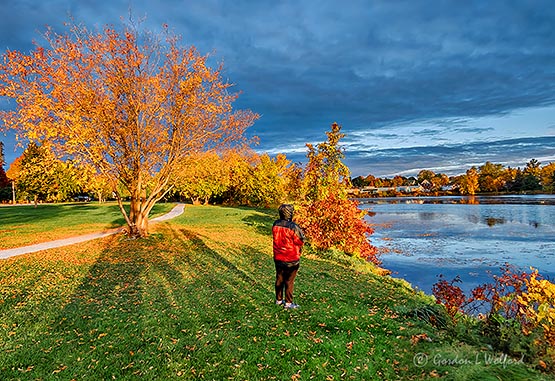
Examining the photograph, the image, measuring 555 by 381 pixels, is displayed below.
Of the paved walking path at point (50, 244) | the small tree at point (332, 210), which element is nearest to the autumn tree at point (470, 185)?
the small tree at point (332, 210)

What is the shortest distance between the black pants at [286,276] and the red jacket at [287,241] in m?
0.12

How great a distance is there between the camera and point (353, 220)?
645 inches

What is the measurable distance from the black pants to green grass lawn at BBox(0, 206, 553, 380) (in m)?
0.38

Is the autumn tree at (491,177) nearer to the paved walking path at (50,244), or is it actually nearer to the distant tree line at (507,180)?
the distant tree line at (507,180)

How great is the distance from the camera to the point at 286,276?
7195 mm

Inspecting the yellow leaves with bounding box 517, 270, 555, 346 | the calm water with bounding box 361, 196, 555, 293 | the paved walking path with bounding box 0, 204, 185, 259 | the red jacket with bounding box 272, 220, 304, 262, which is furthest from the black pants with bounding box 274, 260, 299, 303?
the paved walking path with bounding box 0, 204, 185, 259

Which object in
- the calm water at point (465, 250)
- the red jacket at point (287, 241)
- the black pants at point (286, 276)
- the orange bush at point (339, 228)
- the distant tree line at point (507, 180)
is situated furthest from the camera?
the distant tree line at point (507, 180)

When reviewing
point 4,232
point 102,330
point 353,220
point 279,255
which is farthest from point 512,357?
point 4,232

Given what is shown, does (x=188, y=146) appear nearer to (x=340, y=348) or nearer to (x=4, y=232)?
(x=4, y=232)

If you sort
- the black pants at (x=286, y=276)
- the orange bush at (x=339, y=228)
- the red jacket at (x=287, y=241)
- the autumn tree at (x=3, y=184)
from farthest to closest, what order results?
the autumn tree at (x=3, y=184), the orange bush at (x=339, y=228), the black pants at (x=286, y=276), the red jacket at (x=287, y=241)

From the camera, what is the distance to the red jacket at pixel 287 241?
693 cm

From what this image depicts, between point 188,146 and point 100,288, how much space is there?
938 centimetres

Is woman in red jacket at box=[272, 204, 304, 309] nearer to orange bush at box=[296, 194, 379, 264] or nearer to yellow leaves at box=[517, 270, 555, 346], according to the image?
yellow leaves at box=[517, 270, 555, 346]

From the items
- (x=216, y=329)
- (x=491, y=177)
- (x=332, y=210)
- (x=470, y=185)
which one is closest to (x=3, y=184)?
(x=332, y=210)
